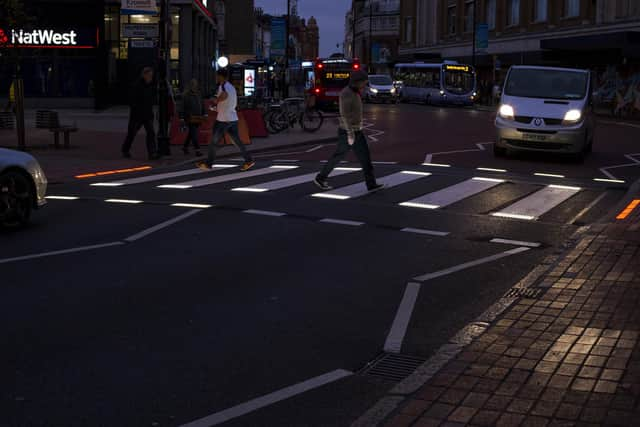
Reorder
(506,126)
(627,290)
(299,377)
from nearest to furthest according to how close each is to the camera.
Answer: (299,377) → (627,290) → (506,126)

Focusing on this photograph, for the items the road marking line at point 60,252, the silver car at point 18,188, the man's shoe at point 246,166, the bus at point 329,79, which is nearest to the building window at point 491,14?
the bus at point 329,79

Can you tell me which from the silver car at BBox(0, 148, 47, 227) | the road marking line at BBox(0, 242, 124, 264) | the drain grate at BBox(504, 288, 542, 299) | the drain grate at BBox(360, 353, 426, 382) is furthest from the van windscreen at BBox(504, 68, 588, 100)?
the drain grate at BBox(360, 353, 426, 382)

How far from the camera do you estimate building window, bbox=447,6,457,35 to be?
309ft

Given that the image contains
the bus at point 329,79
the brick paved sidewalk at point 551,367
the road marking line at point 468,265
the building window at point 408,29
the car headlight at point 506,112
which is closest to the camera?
the brick paved sidewalk at point 551,367

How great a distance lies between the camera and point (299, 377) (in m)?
5.74

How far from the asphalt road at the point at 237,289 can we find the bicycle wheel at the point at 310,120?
14950mm

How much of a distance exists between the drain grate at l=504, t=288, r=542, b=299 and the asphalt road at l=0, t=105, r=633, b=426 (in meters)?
0.12

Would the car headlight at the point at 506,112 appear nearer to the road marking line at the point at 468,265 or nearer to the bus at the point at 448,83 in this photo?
the road marking line at the point at 468,265

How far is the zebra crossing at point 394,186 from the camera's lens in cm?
1350

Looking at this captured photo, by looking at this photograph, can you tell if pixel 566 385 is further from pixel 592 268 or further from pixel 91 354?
pixel 592 268

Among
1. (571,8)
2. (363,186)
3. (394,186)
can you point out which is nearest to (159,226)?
(363,186)

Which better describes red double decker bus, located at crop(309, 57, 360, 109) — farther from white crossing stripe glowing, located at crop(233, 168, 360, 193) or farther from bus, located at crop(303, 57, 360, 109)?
white crossing stripe glowing, located at crop(233, 168, 360, 193)

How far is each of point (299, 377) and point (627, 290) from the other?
347cm

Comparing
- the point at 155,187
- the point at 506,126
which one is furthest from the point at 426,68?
the point at 155,187
